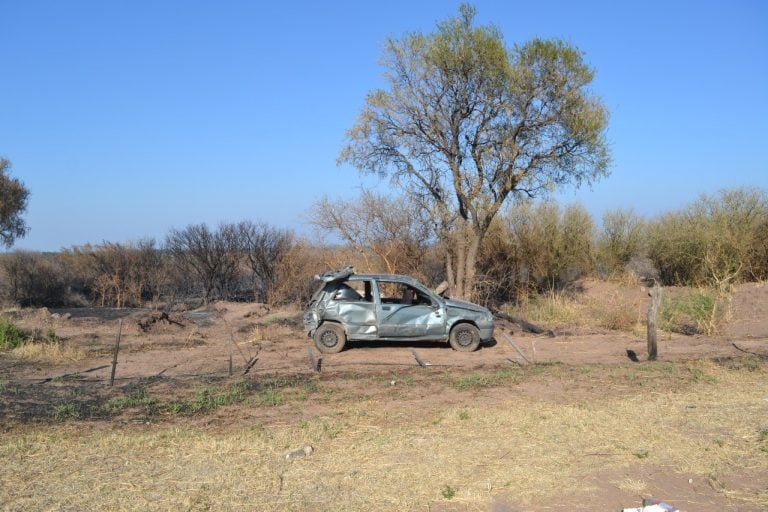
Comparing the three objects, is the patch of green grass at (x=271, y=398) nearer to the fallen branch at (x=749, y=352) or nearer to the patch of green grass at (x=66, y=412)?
the patch of green grass at (x=66, y=412)

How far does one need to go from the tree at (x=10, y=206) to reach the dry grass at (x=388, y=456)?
25.8 metres

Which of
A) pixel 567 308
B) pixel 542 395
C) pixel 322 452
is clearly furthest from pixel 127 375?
pixel 567 308

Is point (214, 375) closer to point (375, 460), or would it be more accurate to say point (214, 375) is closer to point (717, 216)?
point (375, 460)

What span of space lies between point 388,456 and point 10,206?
94.2 feet

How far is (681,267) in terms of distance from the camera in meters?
27.2

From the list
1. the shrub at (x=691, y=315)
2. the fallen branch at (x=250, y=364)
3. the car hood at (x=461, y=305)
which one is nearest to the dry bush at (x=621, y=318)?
the shrub at (x=691, y=315)

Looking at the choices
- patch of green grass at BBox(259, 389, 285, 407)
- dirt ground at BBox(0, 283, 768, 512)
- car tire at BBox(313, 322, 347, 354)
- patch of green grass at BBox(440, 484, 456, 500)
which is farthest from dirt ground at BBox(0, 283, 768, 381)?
patch of green grass at BBox(440, 484, 456, 500)

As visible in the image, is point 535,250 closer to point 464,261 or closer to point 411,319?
point 464,261

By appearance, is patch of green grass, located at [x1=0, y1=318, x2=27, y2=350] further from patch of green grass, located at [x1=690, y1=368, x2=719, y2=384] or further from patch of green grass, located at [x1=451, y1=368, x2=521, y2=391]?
patch of green grass, located at [x1=690, y1=368, x2=719, y2=384]

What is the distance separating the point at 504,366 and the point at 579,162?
379 inches

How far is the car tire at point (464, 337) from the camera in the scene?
1415cm

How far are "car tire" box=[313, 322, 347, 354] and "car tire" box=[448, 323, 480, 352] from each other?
7.51 ft

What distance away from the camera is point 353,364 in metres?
12.4

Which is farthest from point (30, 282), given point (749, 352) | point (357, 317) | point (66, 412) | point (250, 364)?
point (749, 352)
